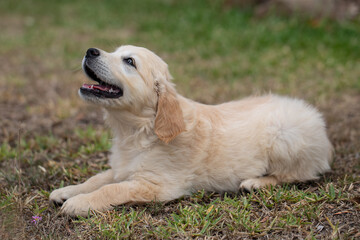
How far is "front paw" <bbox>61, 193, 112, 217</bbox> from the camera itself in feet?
9.65

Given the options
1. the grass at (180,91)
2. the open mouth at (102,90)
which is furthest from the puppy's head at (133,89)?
the grass at (180,91)

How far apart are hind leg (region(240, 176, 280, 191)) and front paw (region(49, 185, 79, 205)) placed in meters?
1.30

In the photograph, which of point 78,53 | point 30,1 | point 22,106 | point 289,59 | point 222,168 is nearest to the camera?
point 222,168

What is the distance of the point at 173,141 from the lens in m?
3.23

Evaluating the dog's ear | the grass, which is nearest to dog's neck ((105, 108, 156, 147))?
the dog's ear

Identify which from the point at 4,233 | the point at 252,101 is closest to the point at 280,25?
the point at 252,101

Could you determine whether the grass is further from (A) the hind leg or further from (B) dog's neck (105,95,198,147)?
(B) dog's neck (105,95,198,147)

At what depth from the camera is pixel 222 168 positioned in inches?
130

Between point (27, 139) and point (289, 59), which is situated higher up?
point (289, 59)

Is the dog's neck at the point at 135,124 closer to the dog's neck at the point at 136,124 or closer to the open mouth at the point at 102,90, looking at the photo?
the dog's neck at the point at 136,124

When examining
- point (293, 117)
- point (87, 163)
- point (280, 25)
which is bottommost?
point (87, 163)

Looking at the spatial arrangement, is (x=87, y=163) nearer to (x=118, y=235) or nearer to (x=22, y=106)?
(x=118, y=235)

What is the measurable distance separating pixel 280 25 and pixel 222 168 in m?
5.49

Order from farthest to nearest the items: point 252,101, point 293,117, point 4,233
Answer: point 252,101 < point 293,117 < point 4,233
